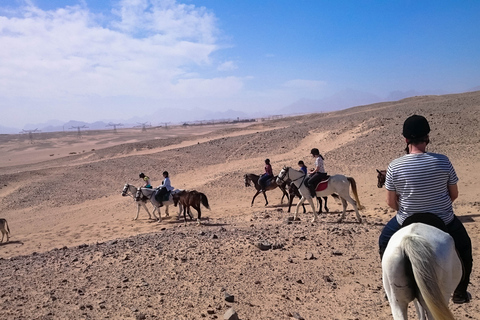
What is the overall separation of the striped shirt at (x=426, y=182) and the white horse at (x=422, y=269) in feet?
1.03

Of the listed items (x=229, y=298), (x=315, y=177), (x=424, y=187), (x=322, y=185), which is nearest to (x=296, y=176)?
(x=315, y=177)

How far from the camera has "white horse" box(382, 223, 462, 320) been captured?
318 cm

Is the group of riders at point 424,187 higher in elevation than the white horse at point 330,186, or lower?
higher

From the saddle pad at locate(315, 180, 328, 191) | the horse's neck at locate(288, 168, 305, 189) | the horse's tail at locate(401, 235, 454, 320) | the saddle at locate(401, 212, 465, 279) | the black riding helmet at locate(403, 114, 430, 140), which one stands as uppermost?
the black riding helmet at locate(403, 114, 430, 140)

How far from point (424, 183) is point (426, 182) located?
0.9 inches

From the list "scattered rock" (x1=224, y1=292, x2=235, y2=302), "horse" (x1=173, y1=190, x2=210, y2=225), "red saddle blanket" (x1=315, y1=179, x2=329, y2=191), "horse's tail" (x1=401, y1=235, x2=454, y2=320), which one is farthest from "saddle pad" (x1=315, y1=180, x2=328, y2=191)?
"horse's tail" (x1=401, y1=235, x2=454, y2=320)

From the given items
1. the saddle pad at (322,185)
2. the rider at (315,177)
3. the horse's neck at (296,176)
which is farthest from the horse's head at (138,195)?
the saddle pad at (322,185)

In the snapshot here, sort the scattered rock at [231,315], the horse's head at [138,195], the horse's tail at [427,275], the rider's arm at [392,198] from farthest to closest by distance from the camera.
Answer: the horse's head at [138,195], the scattered rock at [231,315], the rider's arm at [392,198], the horse's tail at [427,275]

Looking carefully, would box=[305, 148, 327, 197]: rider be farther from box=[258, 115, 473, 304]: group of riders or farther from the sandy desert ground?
box=[258, 115, 473, 304]: group of riders

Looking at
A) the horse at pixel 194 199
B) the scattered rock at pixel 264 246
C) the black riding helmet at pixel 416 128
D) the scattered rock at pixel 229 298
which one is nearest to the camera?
the black riding helmet at pixel 416 128

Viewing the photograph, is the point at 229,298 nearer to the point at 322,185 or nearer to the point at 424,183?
the point at 424,183

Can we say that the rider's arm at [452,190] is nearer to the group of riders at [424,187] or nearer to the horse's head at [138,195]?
the group of riders at [424,187]

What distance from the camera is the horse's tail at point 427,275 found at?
123 inches

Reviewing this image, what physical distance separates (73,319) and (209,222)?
9101mm
